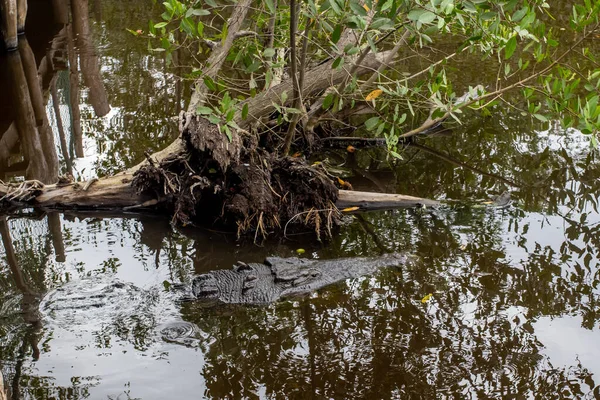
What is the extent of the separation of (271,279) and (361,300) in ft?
2.31

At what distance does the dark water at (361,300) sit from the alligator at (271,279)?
0.38ft

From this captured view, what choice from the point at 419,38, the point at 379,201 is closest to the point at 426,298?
the point at 379,201

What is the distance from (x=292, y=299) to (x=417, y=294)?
931 mm

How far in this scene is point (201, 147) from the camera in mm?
6070

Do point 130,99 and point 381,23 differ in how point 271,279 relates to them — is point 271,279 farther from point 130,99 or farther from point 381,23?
point 130,99

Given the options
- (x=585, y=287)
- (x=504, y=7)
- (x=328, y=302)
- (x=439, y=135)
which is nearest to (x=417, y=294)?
(x=328, y=302)

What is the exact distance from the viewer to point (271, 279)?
5.34 metres

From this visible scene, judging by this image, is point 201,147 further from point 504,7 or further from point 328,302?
point 504,7

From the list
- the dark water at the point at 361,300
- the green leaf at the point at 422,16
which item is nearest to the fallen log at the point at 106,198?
the dark water at the point at 361,300

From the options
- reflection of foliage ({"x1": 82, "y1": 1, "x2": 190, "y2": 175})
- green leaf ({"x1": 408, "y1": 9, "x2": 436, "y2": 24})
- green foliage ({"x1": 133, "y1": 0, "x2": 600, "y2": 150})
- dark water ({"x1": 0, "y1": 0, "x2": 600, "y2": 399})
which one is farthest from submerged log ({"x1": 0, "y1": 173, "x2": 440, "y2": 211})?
green leaf ({"x1": 408, "y1": 9, "x2": 436, "y2": 24})

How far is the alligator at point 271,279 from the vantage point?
5.20 m

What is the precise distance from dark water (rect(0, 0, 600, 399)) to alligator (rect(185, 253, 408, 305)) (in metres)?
0.12

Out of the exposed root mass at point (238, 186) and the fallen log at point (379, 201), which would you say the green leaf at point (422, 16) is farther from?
the fallen log at point (379, 201)

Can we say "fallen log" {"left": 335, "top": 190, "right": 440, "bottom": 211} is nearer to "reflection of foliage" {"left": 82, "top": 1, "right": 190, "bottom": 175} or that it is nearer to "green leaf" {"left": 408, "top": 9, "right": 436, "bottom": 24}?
"reflection of foliage" {"left": 82, "top": 1, "right": 190, "bottom": 175}
